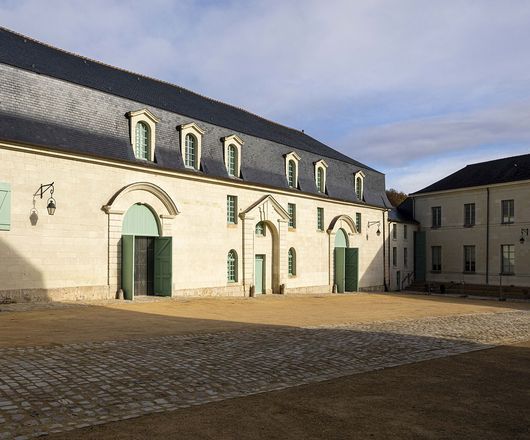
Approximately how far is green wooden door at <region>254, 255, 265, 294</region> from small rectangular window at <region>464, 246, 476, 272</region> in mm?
17110

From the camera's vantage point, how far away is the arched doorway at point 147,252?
19.4 m

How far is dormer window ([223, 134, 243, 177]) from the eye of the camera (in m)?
23.3

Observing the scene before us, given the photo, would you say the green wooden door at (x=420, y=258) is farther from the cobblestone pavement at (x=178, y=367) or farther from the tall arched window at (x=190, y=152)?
the cobblestone pavement at (x=178, y=367)

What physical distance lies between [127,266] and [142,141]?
5.10 meters

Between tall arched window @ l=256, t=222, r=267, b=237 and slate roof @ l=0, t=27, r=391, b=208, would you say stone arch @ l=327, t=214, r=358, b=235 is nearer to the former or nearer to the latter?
slate roof @ l=0, t=27, r=391, b=208

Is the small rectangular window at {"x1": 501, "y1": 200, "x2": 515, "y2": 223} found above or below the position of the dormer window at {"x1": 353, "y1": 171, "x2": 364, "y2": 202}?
below

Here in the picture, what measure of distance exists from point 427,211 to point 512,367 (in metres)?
30.3

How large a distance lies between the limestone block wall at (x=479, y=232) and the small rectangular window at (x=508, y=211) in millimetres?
234

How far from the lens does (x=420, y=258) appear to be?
124 feet

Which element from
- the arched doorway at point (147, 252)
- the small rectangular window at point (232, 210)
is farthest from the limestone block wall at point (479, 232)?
the arched doorway at point (147, 252)

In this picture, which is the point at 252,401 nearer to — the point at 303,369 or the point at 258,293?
the point at 303,369

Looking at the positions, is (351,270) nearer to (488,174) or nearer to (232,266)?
(232,266)

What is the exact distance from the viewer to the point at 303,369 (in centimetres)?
818

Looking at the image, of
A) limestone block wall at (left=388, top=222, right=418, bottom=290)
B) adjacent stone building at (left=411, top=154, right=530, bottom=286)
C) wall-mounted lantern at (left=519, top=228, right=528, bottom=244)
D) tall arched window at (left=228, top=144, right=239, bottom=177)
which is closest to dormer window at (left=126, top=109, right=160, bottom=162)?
tall arched window at (left=228, top=144, right=239, bottom=177)
